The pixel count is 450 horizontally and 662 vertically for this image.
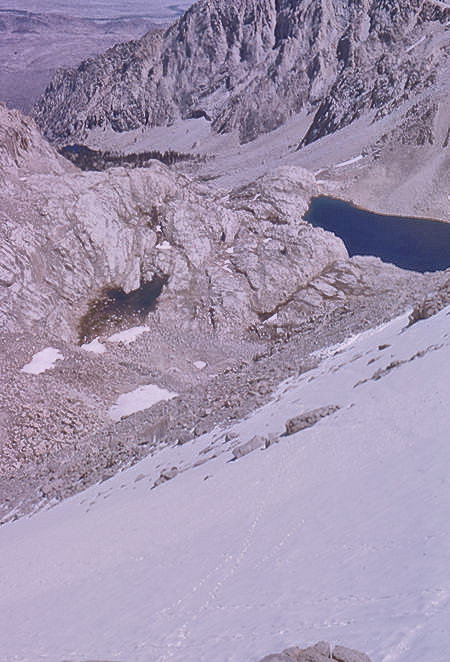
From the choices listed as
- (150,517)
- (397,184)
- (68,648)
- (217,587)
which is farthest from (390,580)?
(397,184)

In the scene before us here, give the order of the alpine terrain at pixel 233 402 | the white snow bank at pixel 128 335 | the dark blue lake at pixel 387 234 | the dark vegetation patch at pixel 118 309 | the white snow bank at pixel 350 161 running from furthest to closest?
the white snow bank at pixel 350 161 < the dark blue lake at pixel 387 234 < the dark vegetation patch at pixel 118 309 < the white snow bank at pixel 128 335 < the alpine terrain at pixel 233 402

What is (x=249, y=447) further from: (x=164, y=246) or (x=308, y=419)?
(x=164, y=246)

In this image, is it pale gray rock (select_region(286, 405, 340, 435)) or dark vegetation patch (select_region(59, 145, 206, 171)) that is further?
dark vegetation patch (select_region(59, 145, 206, 171))

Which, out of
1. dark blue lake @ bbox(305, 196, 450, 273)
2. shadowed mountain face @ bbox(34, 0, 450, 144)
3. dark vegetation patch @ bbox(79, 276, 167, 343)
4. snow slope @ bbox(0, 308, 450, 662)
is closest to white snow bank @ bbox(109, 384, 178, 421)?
dark vegetation patch @ bbox(79, 276, 167, 343)

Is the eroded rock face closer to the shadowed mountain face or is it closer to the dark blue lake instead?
the dark blue lake

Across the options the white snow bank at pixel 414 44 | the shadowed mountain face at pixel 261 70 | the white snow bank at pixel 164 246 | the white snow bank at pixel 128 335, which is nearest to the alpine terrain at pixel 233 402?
the white snow bank at pixel 128 335

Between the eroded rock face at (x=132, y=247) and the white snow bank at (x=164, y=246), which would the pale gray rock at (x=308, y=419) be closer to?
the eroded rock face at (x=132, y=247)
